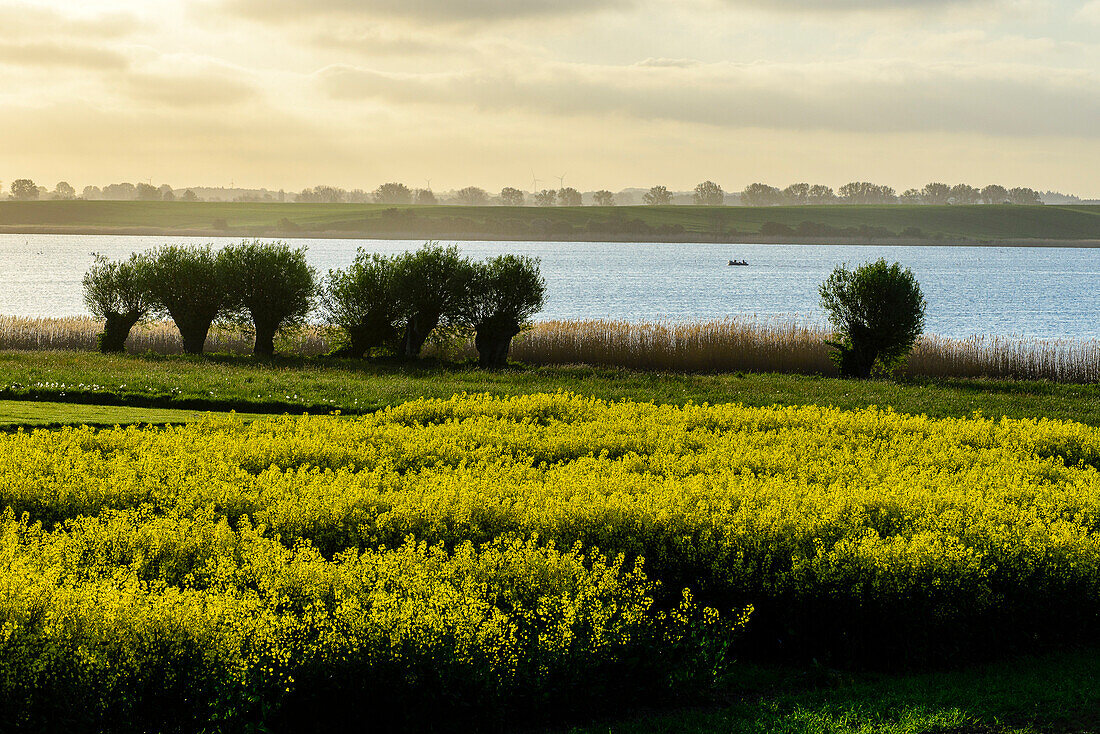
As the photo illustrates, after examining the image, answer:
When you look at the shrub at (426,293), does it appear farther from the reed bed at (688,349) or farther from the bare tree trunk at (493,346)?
the reed bed at (688,349)

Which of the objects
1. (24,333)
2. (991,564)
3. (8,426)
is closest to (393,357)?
(24,333)

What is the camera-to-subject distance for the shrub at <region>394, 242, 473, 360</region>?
3481cm

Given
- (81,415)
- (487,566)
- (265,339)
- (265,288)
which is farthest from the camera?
(265,339)

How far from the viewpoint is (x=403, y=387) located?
1015 inches

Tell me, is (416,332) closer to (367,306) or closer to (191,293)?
(367,306)

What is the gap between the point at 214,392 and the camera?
78.5 feet

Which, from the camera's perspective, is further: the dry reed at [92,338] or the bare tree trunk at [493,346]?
the dry reed at [92,338]

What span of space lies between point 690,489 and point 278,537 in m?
4.29

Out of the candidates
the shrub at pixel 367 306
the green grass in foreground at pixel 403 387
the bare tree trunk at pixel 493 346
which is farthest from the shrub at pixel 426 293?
the green grass in foreground at pixel 403 387

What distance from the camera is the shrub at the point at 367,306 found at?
3466 cm

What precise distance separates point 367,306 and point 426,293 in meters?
2.06

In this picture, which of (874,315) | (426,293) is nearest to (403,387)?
(426,293)

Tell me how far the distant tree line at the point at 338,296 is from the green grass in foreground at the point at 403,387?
2.47m

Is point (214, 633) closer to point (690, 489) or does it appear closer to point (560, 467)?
point (690, 489)
